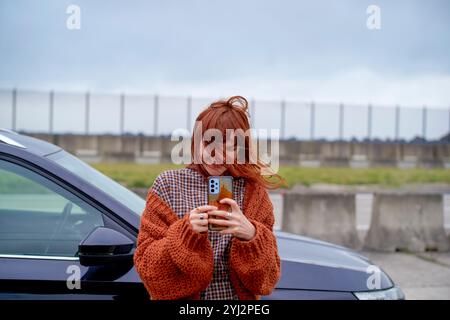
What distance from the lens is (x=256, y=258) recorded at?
1.94 metres

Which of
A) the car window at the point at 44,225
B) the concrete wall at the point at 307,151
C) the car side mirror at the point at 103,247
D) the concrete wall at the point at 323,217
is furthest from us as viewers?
the concrete wall at the point at 307,151

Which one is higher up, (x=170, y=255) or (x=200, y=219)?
(x=200, y=219)

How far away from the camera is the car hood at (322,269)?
276 centimetres

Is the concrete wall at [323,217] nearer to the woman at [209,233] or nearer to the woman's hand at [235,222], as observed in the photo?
the woman at [209,233]

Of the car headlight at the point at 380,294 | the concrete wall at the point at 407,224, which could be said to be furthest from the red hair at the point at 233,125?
the concrete wall at the point at 407,224

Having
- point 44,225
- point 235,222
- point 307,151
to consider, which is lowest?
point 307,151

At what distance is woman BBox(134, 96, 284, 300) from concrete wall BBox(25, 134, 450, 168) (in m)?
20.0

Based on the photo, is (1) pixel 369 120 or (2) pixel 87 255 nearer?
(2) pixel 87 255

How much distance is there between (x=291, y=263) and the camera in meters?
2.83

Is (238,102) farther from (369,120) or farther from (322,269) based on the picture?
(369,120)

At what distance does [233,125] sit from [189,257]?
0.56m

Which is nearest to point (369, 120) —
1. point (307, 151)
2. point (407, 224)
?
point (307, 151)

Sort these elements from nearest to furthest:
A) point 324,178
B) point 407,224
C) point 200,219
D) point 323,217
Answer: point 200,219 → point 323,217 → point 407,224 → point 324,178
